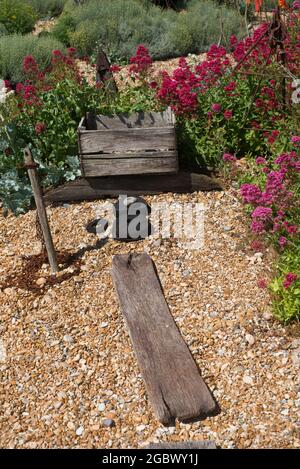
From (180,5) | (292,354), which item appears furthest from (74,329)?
(180,5)

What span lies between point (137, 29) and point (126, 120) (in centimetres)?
423

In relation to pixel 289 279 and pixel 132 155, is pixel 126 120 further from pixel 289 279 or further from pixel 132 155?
pixel 289 279

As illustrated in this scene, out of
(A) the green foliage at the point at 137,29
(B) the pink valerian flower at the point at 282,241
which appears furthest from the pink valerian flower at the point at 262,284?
(A) the green foliage at the point at 137,29

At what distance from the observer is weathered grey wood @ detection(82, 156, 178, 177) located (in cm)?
503

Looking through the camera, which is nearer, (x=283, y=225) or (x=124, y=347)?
(x=124, y=347)

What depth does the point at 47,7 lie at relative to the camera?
11.2m

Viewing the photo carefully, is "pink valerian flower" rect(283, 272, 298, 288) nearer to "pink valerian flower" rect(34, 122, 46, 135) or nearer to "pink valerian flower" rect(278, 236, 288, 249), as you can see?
"pink valerian flower" rect(278, 236, 288, 249)

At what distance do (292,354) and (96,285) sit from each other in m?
1.56

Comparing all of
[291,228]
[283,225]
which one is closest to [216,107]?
[283,225]

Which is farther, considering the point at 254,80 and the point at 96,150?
the point at 254,80

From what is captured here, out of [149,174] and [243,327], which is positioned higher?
[149,174]

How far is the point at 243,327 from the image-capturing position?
3869 mm

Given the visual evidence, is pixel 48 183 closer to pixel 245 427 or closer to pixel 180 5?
pixel 245 427

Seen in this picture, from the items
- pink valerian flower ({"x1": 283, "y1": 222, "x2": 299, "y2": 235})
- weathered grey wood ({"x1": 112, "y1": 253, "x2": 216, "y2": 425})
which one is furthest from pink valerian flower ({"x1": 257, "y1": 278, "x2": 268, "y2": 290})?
weathered grey wood ({"x1": 112, "y1": 253, "x2": 216, "y2": 425})
